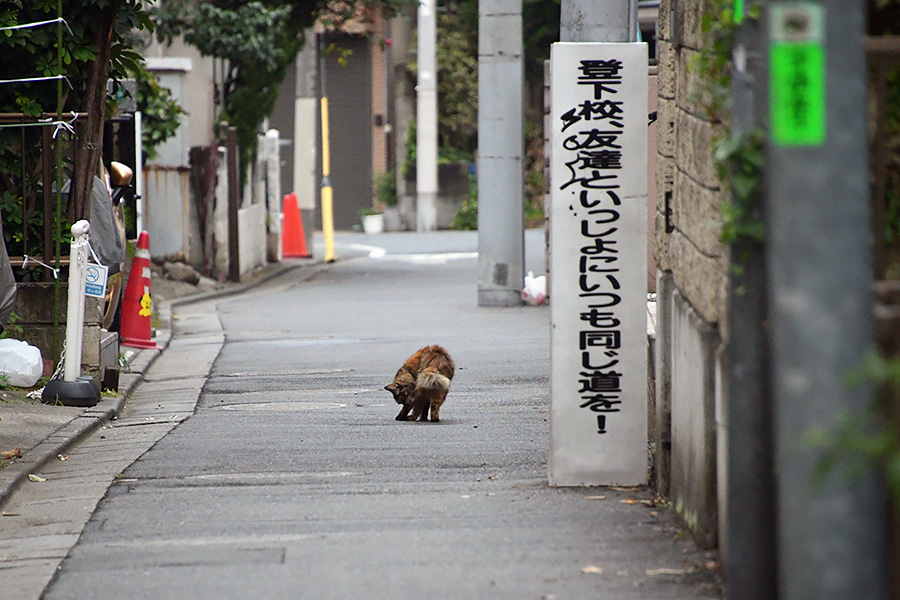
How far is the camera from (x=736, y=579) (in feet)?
14.0

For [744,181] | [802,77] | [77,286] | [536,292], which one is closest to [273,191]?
[536,292]

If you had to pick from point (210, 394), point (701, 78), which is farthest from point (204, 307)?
point (701, 78)

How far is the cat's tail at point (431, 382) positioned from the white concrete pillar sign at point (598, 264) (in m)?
2.58

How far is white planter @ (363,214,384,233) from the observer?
4028 centimetres

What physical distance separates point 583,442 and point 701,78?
6.99 ft

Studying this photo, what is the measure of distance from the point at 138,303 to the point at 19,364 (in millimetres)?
3794

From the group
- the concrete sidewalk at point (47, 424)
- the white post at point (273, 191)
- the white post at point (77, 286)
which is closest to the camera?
the concrete sidewalk at point (47, 424)

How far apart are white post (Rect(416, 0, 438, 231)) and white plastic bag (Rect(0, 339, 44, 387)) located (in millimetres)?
26733

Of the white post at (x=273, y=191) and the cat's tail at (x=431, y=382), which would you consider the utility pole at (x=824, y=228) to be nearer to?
the cat's tail at (x=431, y=382)

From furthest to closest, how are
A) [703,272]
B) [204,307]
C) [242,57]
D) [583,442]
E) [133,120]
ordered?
1. [242,57]
2. [204,307]
3. [133,120]
4. [583,442]
5. [703,272]

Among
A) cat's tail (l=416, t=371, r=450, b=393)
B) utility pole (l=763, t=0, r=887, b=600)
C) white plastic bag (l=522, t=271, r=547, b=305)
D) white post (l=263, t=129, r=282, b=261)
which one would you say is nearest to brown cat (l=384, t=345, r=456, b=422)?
cat's tail (l=416, t=371, r=450, b=393)

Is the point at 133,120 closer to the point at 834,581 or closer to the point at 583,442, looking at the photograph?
the point at 583,442

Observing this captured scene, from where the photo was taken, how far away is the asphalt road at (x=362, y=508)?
526 cm

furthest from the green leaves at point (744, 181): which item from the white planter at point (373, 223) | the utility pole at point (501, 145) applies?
the white planter at point (373, 223)
